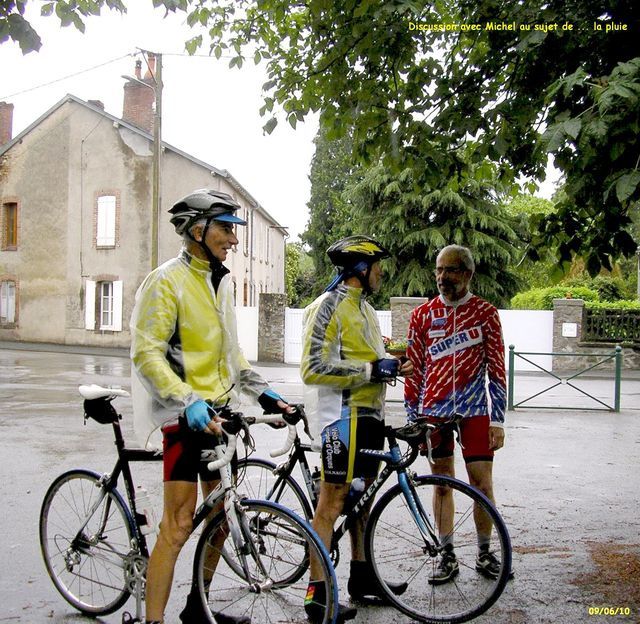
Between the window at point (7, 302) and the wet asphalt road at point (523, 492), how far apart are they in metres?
18.9

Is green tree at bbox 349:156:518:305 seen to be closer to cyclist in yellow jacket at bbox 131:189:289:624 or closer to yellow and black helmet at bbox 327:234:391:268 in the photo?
yellow and black helmet at bbox 327:234:391:268

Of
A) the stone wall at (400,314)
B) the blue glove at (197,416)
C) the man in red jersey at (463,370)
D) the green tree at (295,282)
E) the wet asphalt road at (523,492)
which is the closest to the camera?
the blue glove at (197,416)

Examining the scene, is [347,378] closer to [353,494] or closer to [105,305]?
[353,494]

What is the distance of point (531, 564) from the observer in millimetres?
4934

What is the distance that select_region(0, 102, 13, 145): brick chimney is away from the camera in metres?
35.7

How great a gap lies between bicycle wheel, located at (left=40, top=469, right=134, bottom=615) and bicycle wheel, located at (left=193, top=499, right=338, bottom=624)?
0.43m

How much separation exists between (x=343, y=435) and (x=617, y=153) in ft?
6.29

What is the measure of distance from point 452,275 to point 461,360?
0.50m

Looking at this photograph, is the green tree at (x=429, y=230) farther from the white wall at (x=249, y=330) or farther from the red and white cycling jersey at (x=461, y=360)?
the red and white cycling jersey at (x=461, y=360)

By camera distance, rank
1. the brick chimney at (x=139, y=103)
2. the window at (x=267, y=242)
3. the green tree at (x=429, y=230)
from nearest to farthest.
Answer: the green tree at (x=429, y=230) < the brick chimney at (x=139, y=103) < the window at (x=267, y=242)

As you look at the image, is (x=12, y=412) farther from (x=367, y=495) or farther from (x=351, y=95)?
(x=367, y=495)

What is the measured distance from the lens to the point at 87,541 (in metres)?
4.02

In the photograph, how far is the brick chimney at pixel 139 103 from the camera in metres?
32.8

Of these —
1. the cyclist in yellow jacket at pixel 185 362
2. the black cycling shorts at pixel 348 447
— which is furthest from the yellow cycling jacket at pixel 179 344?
the black cycling shorts at pixel 348 447
